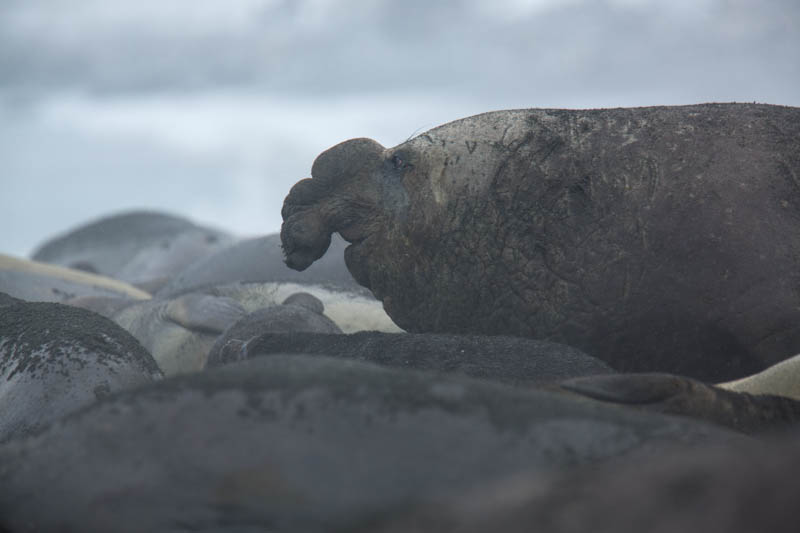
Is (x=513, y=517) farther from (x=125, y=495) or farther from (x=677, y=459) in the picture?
(x=125, y=495)

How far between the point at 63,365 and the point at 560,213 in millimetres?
1765

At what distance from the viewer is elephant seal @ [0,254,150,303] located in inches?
212

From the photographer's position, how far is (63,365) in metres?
2.80

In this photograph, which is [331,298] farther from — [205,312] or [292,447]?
[292,447]

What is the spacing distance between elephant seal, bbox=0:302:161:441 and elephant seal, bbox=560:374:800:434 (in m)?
1.27

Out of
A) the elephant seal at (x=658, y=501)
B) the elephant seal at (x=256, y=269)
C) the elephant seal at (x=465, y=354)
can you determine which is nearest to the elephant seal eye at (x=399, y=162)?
the elephant seal at (x=465, y=354)

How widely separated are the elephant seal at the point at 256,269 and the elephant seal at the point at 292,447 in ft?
11.1

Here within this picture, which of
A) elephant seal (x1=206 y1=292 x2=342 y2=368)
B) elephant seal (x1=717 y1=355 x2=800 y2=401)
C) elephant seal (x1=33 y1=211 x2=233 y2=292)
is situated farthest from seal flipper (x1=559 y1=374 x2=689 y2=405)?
elephant seal (x1=33 y1=211 x2=233 y2=292)

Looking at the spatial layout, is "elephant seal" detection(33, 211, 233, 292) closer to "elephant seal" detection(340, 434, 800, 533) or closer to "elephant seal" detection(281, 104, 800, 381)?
"elephant seal" detection(281, 104, 800, 381)

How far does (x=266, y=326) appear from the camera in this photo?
3.81m

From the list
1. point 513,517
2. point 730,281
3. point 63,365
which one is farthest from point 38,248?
point 513,517

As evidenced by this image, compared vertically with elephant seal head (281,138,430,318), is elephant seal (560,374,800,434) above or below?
below

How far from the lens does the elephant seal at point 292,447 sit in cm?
159

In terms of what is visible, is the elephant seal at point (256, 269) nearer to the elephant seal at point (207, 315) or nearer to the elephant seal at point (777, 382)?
the elephant seal at point (207, 315)
